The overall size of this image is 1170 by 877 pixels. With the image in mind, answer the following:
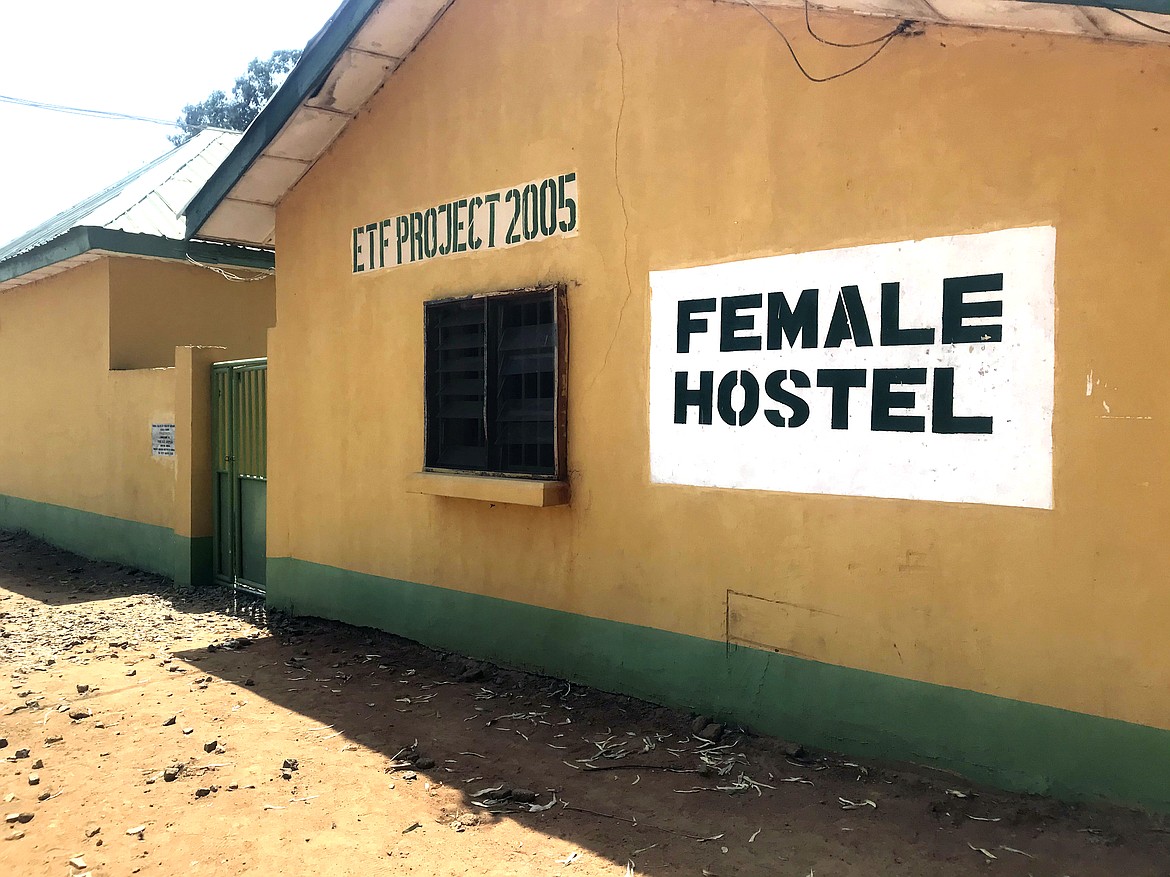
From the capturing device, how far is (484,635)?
20.7 feet

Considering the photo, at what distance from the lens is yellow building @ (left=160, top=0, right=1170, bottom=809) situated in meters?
3.68

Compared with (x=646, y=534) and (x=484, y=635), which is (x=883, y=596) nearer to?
(x=646, y=534)

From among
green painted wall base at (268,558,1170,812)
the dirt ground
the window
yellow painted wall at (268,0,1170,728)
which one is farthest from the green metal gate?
the window

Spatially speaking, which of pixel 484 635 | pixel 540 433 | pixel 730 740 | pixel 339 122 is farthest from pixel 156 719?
pixel 339 122

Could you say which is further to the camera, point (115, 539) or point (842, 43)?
point (115, 539)

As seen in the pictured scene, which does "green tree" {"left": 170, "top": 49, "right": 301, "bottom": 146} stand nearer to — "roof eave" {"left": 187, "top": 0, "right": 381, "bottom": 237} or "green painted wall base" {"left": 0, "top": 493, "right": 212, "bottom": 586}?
"green painted wall base" {"left": 0, "top": 493, "right": 212, "bottom": 586}

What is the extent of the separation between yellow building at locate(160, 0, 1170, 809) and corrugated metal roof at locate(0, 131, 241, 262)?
411 centimetres

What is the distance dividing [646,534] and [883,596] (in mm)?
1444

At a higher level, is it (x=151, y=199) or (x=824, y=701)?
(x=151, y=199)

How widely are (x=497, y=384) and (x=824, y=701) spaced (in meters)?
2.91

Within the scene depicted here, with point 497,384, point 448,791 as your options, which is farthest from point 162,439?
point 448,791

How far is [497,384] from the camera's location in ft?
20.2

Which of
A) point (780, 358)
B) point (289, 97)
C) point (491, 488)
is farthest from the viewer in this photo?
point (289, 97)

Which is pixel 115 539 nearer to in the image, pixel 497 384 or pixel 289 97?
pixel 289 97
